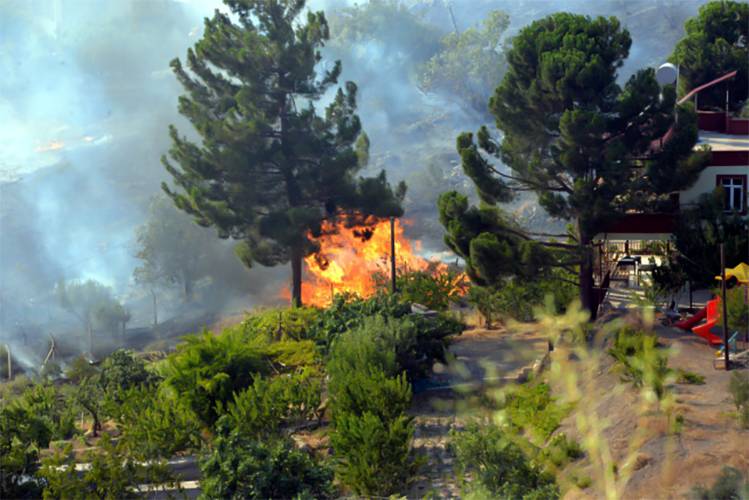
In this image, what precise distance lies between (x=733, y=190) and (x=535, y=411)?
12.7 meters

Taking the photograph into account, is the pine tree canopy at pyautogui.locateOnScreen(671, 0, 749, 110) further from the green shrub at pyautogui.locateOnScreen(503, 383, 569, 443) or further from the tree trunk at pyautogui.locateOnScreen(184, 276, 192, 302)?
the tree trunk at pyautogui.locateOnScreen(184, 276, 192, 302)

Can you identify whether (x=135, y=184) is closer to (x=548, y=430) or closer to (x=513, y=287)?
(x=513, y=287)

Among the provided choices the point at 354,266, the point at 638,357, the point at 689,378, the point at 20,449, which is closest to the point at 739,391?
the point at 638,357

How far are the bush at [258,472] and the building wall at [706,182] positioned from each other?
1643cm

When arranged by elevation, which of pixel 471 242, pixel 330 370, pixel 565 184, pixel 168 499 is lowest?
pixel 168 499

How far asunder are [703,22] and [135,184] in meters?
52.9

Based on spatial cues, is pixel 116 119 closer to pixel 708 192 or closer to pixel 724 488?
pixel 708 192

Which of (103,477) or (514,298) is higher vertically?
(514,298)

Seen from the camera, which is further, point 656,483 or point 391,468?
point 391,468

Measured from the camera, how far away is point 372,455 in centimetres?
1309

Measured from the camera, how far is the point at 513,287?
26.3m

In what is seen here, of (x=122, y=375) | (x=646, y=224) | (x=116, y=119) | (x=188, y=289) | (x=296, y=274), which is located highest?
(x=116, y=119)

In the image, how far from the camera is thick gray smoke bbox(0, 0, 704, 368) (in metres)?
66.4

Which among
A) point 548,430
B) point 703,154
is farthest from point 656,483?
point 703,154
